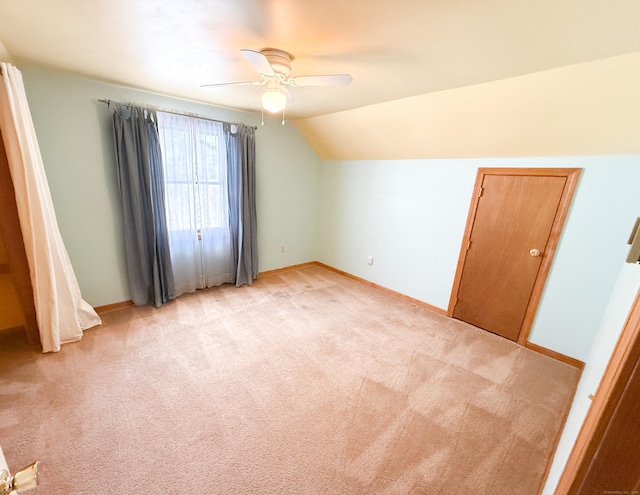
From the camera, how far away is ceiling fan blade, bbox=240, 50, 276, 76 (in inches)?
49.9

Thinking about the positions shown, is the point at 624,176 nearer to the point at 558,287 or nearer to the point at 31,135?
the point at 558,287

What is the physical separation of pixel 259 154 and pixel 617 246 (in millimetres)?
3786

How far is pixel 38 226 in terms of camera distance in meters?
2.01

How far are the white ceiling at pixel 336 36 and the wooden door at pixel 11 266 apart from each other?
0.99 metres

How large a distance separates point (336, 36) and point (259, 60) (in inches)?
17.5

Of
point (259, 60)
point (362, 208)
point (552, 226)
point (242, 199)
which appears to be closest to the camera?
point (259, 60)

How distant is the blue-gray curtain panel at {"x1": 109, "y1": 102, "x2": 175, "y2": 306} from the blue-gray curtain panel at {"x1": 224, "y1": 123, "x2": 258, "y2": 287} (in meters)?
0.80

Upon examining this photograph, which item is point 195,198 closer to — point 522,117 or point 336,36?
point 336,36

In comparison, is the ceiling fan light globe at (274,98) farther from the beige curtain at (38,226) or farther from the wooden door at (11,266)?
the wooden door at (11,266)

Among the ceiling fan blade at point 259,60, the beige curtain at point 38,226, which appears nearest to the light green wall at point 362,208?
the beige curtain at point 38,226

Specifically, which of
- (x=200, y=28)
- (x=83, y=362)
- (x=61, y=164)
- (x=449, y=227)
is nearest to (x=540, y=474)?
(x=449, y=227)

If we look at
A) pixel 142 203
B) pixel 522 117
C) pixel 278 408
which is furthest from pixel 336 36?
pixel 142 203

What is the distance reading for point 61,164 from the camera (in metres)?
2.35

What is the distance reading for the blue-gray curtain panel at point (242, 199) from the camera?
126 inches
